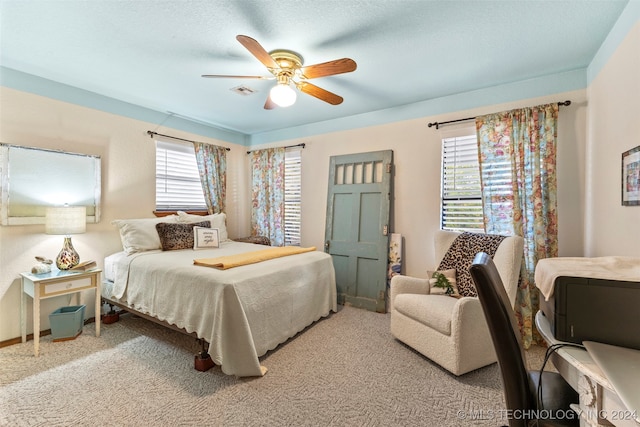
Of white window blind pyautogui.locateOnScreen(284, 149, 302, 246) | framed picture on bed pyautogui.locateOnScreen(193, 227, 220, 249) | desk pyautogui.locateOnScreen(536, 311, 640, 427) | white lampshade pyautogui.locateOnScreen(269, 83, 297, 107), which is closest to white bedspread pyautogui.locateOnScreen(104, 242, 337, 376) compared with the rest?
framed picture on bed pyautogui.locateOnScreen(193, 227, 220, 249)

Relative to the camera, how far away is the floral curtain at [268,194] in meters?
4.30

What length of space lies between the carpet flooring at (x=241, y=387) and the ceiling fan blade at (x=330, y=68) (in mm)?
2249

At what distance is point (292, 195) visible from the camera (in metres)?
4.32

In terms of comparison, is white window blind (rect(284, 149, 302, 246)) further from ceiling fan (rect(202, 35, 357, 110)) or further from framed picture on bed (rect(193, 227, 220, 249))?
ceiling fan (rect(202, 35, 357, 110))

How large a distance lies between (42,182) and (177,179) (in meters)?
1.41

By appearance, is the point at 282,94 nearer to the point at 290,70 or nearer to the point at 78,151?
the point at 290,70

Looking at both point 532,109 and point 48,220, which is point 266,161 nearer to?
point 48,220

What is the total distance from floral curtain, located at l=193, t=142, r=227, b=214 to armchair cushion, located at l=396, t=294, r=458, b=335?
307 cm

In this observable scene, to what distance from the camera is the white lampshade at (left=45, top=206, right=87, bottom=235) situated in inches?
98.8

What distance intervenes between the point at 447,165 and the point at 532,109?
88cm

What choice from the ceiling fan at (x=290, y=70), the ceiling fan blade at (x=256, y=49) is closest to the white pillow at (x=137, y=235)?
the ceiling fan at (x=290, y=70)

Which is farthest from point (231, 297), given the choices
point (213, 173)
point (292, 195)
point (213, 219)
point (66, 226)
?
point (213, 173)

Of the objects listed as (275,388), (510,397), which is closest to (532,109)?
(510,397)

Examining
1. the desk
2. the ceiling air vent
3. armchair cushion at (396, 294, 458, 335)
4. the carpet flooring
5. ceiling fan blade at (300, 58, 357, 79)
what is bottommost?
the carpet flooring
